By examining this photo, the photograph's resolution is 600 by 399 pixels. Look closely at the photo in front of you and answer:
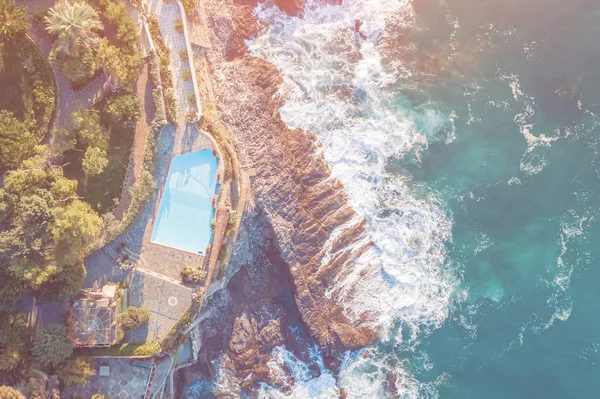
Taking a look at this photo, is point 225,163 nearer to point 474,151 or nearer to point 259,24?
point 259,24

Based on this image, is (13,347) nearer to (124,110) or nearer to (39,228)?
(39,228)

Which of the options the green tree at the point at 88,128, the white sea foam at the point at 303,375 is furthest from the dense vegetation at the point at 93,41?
the white sea foam at the point at 303,375

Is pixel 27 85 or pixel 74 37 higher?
pixel 74 37

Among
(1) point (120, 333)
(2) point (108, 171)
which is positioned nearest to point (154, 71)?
(2) point (108, 171)

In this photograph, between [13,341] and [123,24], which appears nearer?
[13,341]

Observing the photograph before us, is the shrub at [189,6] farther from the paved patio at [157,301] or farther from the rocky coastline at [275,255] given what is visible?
the paved patio at [157,301]

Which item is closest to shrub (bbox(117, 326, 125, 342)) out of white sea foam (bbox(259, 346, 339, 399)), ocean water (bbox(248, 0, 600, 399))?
white sea foam (bbox(259, 346, 339, 399))
